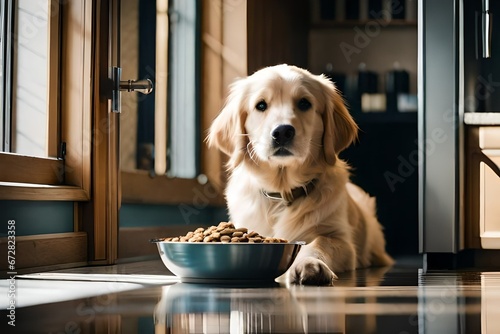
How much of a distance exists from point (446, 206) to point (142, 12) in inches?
57.4

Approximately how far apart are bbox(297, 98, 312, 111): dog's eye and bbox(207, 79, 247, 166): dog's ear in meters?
0.19

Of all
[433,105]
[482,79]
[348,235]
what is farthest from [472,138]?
[348,235]

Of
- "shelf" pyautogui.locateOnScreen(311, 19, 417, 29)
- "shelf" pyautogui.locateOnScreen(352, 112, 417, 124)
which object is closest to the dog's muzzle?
"shelf" pyautogui.locateOnScreen(352, 112, 417, 124)

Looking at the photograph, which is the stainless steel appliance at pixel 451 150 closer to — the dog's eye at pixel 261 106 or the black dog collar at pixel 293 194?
the black dog collar at pixel 293 194

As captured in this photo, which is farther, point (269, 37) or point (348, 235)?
point (269, 37)

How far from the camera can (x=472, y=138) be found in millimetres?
2814

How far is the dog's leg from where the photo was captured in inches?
78.9

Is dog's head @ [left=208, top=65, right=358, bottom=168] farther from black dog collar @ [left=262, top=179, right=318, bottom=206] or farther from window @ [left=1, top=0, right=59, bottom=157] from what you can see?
window @ [left=1, top=0, right=59, bottom=157]

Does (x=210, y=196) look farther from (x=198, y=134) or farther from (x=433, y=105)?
(x=433, y=105)

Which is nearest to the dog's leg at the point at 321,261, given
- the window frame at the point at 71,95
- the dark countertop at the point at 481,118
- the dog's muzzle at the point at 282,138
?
the dog's muzzle at the point at 282,138

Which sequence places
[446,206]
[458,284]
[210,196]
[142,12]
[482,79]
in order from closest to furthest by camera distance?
[458,284]
[446,206]
[482,79]
[142,12]
[210,196]

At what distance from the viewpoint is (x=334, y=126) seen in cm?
265

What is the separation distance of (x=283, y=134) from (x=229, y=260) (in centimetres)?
57

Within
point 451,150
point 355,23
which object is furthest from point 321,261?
point 355,23
